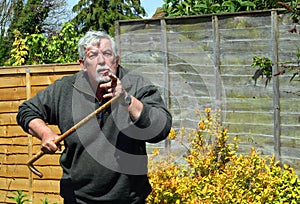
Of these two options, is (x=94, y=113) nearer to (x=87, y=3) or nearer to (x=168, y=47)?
(x=168, y=47)

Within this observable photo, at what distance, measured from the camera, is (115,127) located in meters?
2.87

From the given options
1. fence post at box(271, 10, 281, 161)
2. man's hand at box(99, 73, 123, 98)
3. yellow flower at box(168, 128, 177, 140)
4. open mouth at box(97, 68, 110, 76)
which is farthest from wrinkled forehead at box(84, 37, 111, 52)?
yellow flower at box(168, 128, 177, 140)

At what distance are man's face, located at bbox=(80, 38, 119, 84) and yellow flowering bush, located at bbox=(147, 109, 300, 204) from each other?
191 centimetres

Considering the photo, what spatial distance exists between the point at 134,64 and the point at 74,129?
8.92ft

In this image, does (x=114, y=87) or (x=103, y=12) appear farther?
(x=103, y=12)

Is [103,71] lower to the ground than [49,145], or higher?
higher

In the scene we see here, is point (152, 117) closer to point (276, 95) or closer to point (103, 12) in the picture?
point (276, 95)

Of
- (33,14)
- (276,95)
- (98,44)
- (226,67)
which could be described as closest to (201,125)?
(226,67)

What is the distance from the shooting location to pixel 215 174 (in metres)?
4.94

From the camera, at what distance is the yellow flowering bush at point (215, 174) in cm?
462

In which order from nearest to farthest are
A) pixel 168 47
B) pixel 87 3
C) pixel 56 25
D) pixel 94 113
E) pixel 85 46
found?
pixel 94 113
pixel 85 46
pixel 168 47
pixel 56 25
pixel 87 3

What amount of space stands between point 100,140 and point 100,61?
40 centimetres

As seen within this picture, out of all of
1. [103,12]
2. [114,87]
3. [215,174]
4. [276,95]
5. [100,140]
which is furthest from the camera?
[103,12]

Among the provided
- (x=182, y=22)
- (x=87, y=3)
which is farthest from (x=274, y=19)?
(x=87, y=3)
